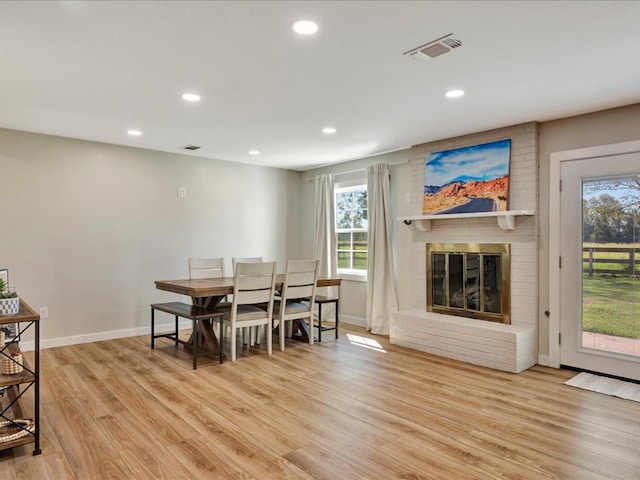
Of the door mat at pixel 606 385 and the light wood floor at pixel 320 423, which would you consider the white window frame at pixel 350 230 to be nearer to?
the light wood floor at pixel 320 423

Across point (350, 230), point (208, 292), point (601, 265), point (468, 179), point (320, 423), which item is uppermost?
point (468, 179)

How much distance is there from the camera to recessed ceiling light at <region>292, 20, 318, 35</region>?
2.26m

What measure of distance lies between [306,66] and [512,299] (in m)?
3.05

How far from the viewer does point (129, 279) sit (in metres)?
5.33

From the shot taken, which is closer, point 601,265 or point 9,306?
point 9,306

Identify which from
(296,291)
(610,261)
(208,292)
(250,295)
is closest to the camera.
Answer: (610,261)

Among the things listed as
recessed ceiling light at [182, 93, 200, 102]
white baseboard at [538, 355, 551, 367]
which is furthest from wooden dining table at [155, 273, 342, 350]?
white baseboard at [538, 355, 551, 367]

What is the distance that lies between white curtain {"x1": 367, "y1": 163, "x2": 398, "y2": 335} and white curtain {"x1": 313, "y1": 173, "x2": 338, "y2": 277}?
817mm

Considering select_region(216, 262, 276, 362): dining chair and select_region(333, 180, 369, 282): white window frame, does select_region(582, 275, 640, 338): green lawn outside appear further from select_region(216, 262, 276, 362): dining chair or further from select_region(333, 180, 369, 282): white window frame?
select_region(216, 262, 276, 362): dining chair

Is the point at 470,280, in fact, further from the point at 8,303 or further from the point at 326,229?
the point at 8,303

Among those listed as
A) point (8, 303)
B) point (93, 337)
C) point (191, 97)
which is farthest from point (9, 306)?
point (93, 337)

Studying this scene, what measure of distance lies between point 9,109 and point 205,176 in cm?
251

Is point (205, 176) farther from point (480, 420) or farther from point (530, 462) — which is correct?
point (530, 462)

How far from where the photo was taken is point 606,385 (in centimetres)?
356
